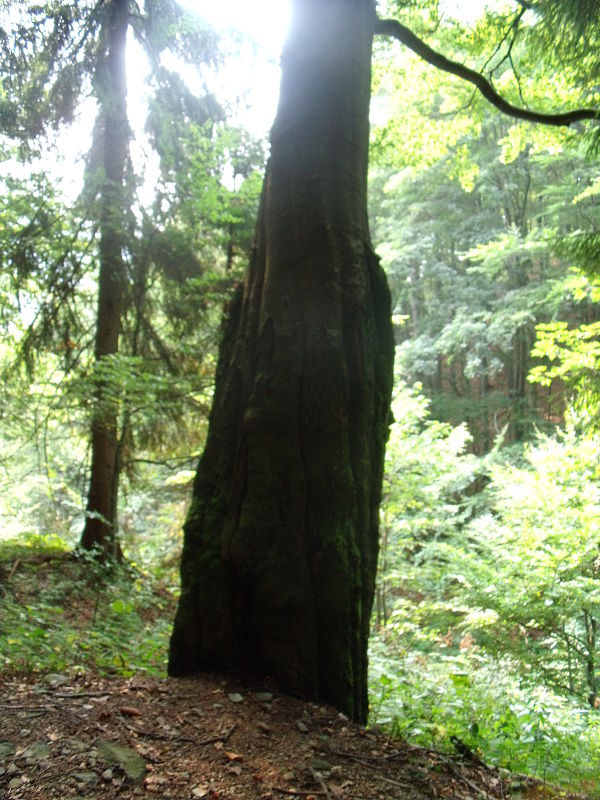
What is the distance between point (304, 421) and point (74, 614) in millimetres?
4291

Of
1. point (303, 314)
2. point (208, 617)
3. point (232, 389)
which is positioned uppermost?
point (303, 314)

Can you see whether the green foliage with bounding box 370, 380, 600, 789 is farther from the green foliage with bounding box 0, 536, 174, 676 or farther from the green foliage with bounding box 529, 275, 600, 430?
the green foliage with bounding box 0, 536, 174, 676

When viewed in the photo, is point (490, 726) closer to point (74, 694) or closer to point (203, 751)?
point (203, 751)

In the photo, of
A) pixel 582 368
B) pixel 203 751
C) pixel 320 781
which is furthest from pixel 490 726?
pixel 582 368

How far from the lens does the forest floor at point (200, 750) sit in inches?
84.0

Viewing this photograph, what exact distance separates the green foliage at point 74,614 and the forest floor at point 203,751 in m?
1.04

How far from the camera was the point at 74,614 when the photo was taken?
6207 mm

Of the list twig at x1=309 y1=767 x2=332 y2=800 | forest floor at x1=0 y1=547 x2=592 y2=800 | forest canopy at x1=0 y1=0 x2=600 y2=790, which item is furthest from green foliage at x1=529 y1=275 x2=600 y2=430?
twig at x1=309 y1=767 x2=332 y2=800

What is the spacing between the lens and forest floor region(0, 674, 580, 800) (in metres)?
2.13

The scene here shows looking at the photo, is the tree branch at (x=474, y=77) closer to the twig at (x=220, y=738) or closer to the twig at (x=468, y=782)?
the twig at (x=468, y=782)

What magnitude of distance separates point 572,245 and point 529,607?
4.73 metres

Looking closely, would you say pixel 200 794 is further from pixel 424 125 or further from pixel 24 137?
pixel 24 137

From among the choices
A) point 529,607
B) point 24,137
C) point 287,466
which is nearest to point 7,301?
point 24,137

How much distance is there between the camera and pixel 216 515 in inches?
130
